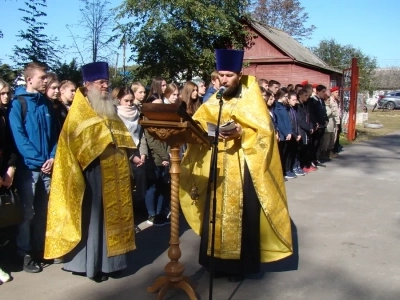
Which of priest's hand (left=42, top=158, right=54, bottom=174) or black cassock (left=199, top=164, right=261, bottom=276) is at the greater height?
priest's hand (left=42, top=158, right=54, bottom=174)

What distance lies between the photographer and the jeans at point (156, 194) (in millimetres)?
6238

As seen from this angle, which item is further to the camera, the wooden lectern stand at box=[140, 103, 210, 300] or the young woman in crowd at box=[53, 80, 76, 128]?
the young woman in crowd at box=[53, 80, 76, 128]

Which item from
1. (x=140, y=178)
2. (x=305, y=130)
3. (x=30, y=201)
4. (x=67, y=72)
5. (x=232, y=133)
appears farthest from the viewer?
(x=67, y=72)

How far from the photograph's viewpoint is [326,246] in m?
5.46

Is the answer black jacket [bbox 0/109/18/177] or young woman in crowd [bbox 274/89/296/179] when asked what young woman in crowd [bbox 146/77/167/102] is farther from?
young woman in crowd [bbox 274/89/296/179]

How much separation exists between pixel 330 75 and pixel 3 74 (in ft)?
92.8

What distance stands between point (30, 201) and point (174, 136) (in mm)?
1731

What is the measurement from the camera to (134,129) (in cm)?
573

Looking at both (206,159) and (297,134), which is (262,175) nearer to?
(206,159)

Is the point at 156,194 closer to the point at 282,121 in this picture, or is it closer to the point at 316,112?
the point at 282,121

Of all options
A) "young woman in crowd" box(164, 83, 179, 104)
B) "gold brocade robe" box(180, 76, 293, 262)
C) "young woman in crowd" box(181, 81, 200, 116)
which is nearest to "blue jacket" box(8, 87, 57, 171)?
"gold brocade robe" box(180, 76, 293, 262)

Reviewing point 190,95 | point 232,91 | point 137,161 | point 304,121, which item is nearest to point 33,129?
point 137,161

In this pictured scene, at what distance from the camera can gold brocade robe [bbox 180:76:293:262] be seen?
4133 mm

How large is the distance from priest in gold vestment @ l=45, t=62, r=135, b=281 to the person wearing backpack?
15.7 inches
